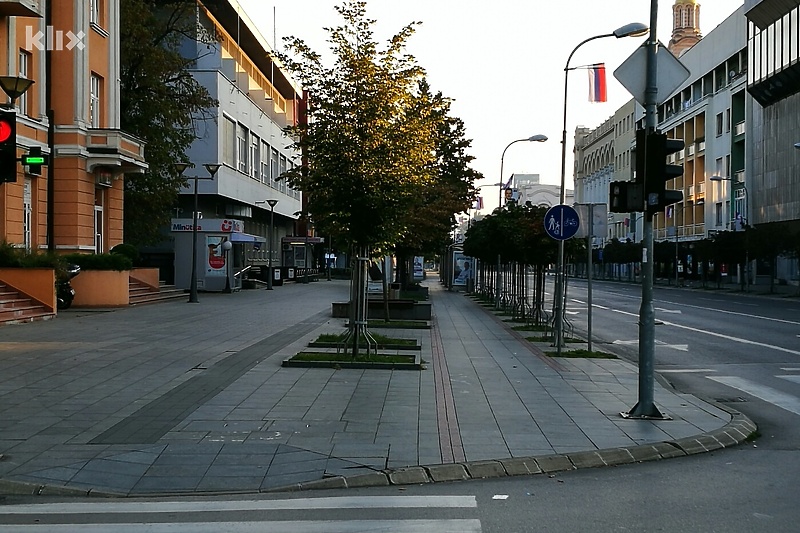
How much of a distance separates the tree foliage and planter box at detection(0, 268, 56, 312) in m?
11.5

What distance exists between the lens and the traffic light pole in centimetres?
1077

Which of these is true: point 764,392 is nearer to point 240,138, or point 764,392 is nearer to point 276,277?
point 276,277

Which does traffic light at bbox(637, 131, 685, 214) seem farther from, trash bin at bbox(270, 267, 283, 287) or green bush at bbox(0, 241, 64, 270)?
trash bin at bbox(270, 267, 283, 287)

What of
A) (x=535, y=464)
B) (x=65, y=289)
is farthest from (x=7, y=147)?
(x=65, y=289)

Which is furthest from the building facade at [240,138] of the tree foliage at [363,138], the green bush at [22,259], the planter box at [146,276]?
the tree foliage at [363,138]

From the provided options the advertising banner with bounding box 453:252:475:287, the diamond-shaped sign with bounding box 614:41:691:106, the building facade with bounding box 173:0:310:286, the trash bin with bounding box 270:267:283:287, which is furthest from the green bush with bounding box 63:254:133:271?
the advertising banner with bounding box 453:252:475:287

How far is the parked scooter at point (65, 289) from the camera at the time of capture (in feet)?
91.8

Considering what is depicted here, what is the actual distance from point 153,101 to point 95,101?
527 centimetres

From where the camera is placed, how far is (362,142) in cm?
1577

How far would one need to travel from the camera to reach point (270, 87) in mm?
78938

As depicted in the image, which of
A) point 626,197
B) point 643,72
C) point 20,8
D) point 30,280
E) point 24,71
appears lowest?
point 30,280

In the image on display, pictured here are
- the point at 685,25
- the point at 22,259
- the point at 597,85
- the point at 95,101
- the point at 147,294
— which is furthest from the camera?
the point at 685,25

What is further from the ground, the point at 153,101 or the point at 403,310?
the point at 153,101

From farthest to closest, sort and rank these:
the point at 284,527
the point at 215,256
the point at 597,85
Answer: the point at 215,256
the point at 597,85
the point at 284,527
